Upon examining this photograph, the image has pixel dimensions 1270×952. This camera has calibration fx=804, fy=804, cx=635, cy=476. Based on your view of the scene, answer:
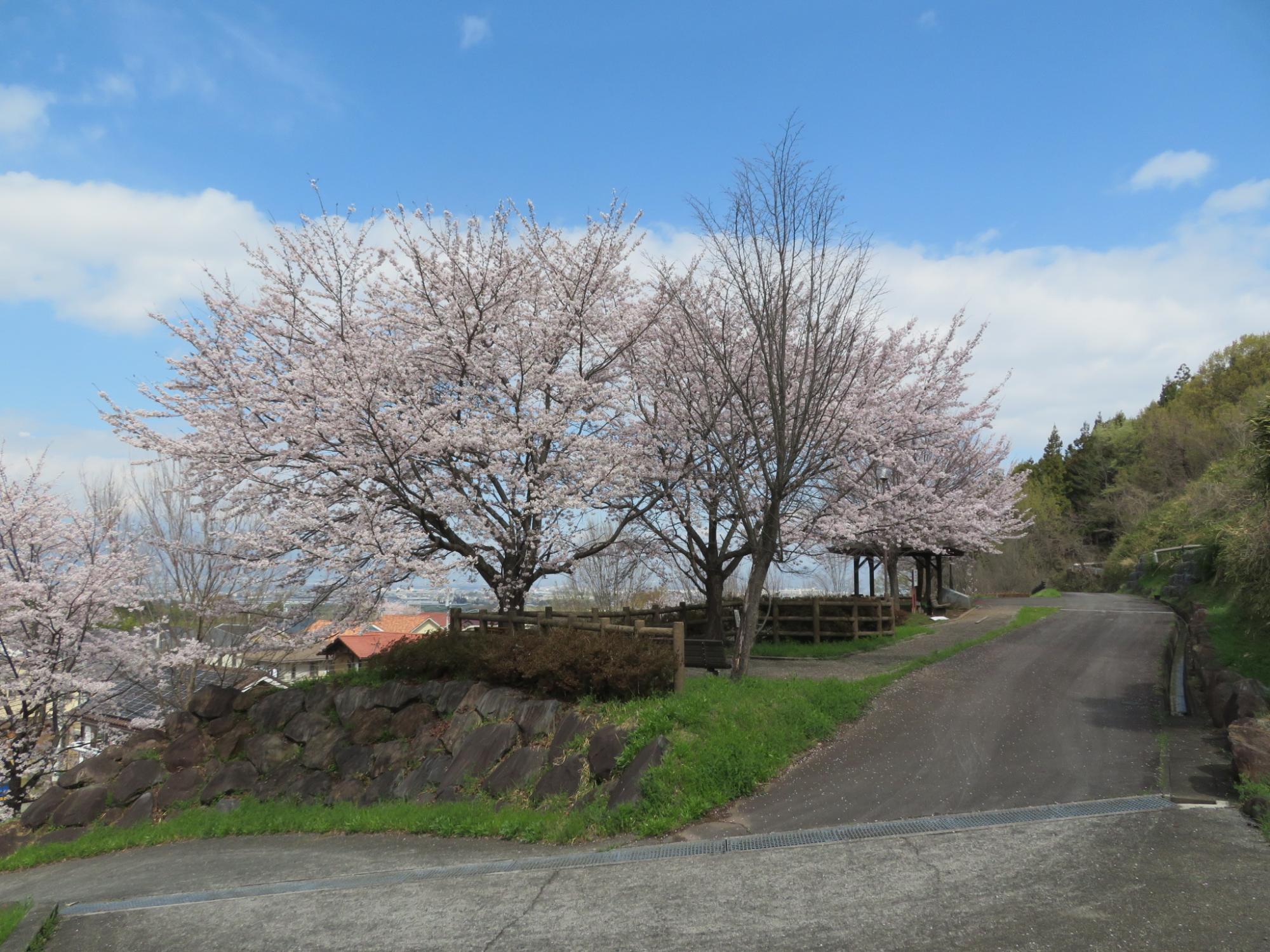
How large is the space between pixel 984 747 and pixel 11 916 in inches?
412

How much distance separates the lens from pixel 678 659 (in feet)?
37.5

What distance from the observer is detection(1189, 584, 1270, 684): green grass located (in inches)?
424

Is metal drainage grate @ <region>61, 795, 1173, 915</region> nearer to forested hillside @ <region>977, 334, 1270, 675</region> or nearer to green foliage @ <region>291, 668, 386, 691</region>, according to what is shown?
green foliage @ <region>291, 668, 386, 691</region>

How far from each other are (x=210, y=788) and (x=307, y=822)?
3545 millimetres

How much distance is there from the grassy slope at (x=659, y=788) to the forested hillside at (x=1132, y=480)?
1676 centimetres

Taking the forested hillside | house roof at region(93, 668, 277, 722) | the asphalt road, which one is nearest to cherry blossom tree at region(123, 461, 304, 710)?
house roof at region(93, 668, 277, 722)

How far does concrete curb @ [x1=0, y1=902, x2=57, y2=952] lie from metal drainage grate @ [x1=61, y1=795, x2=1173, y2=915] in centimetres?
40

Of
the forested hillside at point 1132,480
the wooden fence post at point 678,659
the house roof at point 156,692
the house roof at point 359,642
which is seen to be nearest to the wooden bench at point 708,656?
the wooden fence post at point 678,659

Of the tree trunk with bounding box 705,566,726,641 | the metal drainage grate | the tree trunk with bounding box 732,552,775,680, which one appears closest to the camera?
the metal drainage grate

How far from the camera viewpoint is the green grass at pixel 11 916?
282 inches

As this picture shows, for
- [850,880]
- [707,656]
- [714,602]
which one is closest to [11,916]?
[850,880]

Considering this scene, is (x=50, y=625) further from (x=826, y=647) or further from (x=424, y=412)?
(x=826, y=647)

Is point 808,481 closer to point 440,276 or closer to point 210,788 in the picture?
point 440,276

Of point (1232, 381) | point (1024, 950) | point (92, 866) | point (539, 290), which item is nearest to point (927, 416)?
point (539, 290)
